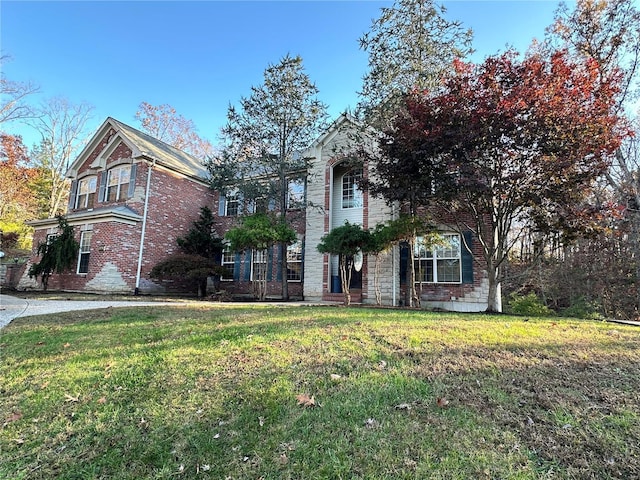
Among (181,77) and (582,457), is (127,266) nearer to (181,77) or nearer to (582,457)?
(181,77)

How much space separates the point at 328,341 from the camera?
4523mm

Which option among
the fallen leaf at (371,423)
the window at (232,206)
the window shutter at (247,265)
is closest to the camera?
the fallen leaf at (371,423)

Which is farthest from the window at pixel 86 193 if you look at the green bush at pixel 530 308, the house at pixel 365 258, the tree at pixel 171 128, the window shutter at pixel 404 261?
the green bush at pixel 530 308

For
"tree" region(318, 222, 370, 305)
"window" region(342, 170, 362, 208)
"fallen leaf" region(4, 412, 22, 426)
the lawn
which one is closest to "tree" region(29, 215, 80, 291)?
"tree" region(318, 222, 370, 305)

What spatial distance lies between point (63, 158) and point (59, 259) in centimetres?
1992

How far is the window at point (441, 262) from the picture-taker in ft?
40.2

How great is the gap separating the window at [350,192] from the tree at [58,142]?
26941 millimetres

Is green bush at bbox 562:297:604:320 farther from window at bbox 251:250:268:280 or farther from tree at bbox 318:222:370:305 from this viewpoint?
window at bbox 251:250:268:280

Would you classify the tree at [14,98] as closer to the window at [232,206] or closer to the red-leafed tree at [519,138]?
the window at [232,206]

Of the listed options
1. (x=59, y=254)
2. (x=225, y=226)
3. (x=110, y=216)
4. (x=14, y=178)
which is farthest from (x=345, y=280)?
(x=14, y=178)

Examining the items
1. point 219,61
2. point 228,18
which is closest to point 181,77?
point 219,61

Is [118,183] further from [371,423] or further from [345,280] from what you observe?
[371,423]

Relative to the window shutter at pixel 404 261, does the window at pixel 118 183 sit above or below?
above

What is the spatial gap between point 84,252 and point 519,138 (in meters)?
17.5
